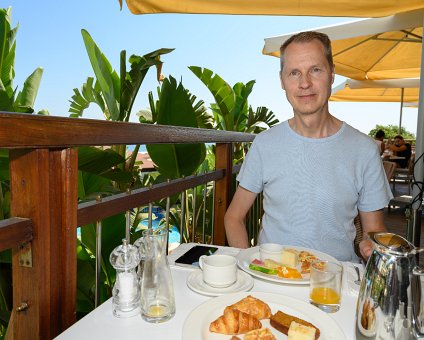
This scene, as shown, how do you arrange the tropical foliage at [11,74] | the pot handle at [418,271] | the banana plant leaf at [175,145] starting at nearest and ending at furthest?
the pot handle at [418,271], the tropical foliage at [11,74], the banana plant leaf at [175,145]

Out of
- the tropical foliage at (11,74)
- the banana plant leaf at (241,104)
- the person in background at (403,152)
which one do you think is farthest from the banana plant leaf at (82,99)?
the person in background at (403,152)

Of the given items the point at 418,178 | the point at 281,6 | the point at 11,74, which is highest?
the point at 281,6

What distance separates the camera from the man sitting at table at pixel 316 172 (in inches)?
61.4

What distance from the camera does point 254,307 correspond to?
803mm

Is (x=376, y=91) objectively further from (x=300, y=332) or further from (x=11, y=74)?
(x=300, y=332)

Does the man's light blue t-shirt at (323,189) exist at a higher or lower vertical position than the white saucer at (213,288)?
higher

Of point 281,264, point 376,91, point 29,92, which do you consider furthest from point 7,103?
point 376,91

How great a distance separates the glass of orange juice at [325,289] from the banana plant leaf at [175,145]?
1.56 m

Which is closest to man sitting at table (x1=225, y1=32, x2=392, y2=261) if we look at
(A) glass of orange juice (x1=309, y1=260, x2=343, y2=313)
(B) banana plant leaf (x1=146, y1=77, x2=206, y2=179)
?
(A) glass of orange juice (x1=309, y1=260, x2=343, y2=313)

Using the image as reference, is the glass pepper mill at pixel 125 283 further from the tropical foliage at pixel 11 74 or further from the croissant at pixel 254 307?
the tropical foliage at pixel 11 74

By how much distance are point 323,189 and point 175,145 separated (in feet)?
3.70

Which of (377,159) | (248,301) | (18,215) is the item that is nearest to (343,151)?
(377,159)

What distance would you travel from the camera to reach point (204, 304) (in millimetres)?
817

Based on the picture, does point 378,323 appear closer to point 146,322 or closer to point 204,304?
point 204,304
